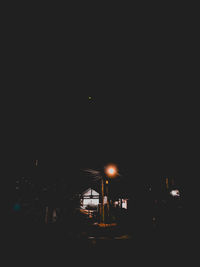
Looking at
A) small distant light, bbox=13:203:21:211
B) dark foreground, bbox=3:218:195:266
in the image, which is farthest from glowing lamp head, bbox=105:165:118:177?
small distant light, bbox=13:203:21:211

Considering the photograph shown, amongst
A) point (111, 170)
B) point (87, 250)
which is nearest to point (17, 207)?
point (87, 250)

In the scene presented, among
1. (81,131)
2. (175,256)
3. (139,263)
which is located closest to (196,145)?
(175,256)

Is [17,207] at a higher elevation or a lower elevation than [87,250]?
higher

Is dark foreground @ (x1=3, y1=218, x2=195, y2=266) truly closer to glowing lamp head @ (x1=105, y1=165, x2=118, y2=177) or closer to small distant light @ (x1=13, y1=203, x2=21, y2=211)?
small distant light @ (x1=13, y1=203, x2=21, y2=211)

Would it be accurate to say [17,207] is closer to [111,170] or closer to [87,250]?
[87,250]

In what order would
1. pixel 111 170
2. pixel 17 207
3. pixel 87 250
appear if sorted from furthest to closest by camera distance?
pixel 111 170 → pixel 17 207 → pixel 87 250

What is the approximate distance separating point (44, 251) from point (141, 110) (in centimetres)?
604

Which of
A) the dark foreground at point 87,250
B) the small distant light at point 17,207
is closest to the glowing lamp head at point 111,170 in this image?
the dark foreground at point 87,250

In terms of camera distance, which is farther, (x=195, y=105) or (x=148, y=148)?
(x=148, y=148)

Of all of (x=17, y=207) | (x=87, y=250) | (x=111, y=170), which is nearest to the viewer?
(x=87, y=250)

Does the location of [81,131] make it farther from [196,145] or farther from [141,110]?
[196,145]

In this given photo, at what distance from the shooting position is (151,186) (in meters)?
7.88

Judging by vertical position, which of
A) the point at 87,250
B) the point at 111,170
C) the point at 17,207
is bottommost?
the point at 87,250

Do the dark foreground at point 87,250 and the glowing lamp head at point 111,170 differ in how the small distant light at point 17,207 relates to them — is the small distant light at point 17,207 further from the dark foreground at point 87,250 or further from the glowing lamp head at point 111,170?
the glowing lamp head at point 111,170
